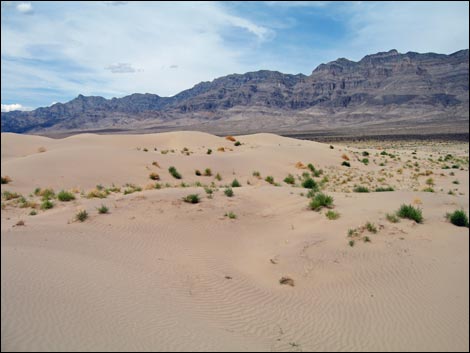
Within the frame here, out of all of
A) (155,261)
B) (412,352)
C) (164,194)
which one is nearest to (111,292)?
(155,261)

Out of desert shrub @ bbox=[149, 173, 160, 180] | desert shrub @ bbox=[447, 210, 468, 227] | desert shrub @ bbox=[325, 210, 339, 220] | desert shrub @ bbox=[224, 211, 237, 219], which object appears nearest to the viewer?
desert shrub @ bbox=[447, 210, 468, 227]

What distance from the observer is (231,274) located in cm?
937

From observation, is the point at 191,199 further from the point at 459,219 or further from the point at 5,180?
the point at 5,180

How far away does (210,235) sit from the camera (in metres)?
12.1

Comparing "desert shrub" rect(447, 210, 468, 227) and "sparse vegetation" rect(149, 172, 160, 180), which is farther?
"sparse vegetation" rect(149, 172, 160, 180)

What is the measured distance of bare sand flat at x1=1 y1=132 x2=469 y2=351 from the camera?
595cm

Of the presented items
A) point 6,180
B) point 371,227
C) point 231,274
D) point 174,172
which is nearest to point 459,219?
point 371,227

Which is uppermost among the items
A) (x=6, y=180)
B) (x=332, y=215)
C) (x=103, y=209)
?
(x=6, y=180)

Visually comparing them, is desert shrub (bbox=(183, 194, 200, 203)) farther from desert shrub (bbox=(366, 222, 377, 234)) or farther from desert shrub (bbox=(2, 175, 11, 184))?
desert shrub (bbox=(2, 175, 11, 184))

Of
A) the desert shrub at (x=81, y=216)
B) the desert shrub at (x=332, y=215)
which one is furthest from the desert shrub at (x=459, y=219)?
the desert shrub at (x=81, y=216)

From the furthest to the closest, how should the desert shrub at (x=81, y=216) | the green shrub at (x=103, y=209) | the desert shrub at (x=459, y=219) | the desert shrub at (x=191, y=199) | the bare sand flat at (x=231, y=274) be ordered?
the desert shrub at (x=191, y=199) → the green shrub at (x=103, y=209) → the desert shrub at (x=81, y=216) → the desert shrub at (x=459, y=219) → the bare sand flat at (x=231, y=274)

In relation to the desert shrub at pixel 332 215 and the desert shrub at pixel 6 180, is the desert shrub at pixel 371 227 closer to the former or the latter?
the desert shrub at pixel 332 215

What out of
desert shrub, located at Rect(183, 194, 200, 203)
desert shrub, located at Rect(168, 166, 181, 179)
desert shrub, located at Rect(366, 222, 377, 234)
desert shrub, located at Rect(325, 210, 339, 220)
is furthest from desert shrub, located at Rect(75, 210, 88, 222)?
desert shrub, located at Rect(168, 166, 181, 179)

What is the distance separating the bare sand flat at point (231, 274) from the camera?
5.95 meters
